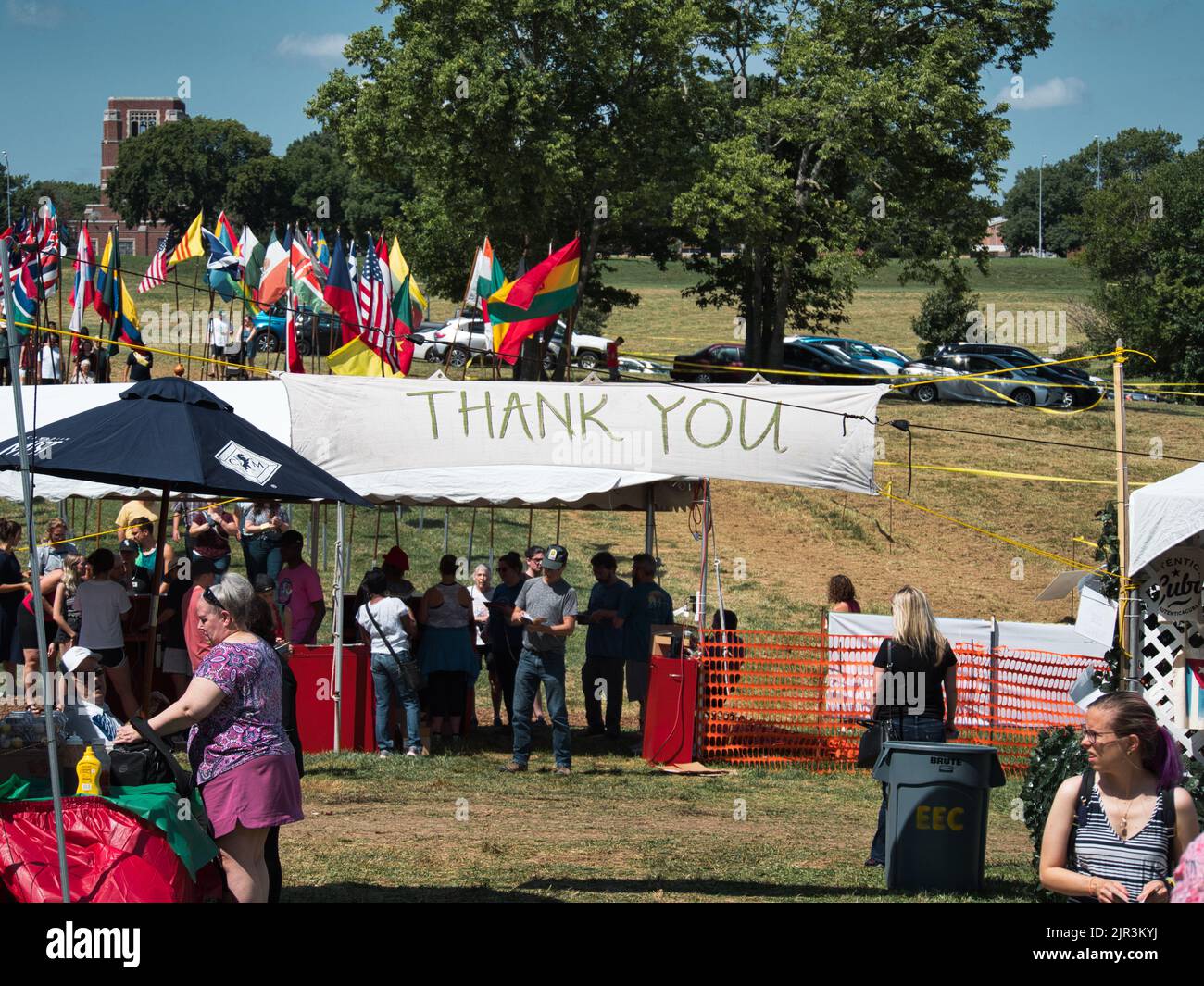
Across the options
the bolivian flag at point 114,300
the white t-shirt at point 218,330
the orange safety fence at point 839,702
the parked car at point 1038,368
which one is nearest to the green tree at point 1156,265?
the parked car at point 1038,368

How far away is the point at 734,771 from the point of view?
43.7 ft

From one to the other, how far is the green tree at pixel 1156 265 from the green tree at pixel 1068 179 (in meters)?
67.2

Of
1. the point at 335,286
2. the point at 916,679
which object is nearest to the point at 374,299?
the point at 335,286

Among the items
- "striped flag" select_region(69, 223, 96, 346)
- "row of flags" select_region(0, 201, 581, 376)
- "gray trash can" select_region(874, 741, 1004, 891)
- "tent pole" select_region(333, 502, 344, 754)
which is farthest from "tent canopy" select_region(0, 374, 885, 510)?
"striped flag" select_region(69, 223, 96, 346)

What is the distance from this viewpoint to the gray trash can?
8.16 m

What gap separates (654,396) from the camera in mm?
12750

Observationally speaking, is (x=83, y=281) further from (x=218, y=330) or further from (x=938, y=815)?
(x=938, y=815)

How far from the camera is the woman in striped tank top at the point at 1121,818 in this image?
202 inches

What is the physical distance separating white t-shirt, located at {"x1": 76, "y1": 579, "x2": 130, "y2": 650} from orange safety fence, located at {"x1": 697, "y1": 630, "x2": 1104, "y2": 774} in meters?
5.22

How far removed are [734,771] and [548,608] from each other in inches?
98.4

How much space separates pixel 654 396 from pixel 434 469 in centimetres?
203

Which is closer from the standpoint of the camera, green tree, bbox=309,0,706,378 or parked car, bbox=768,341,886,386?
green tree, bbox=309,0,706,378

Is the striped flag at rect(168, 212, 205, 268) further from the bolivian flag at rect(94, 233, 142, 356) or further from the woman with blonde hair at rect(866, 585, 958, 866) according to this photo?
the woman with blonde hair at rect(866, 585, 958, 866)
